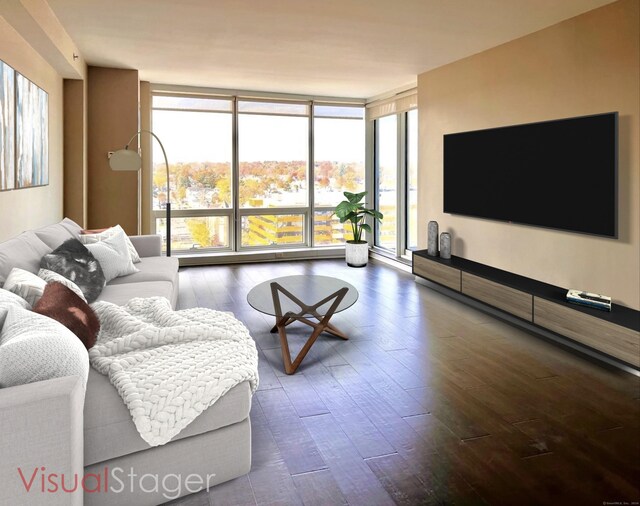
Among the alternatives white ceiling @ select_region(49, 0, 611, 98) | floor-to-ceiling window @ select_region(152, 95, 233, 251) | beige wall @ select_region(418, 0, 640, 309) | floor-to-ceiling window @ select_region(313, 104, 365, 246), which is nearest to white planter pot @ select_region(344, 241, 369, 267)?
floor-to-ceiling window @ select_region(313, 104, 365, 246)

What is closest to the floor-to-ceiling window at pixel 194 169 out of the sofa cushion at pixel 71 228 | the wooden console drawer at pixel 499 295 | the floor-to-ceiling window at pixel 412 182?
the floor-to-ceiling window at pixel 412 182

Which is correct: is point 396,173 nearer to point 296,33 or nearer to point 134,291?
point 296,33

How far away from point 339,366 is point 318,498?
1388 millimetres

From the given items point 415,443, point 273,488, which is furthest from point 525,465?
point 273,488

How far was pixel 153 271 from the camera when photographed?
4.19 metres

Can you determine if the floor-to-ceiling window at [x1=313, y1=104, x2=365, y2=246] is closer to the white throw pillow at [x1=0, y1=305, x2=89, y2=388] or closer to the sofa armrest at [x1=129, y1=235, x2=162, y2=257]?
the sofa armrest at [x1=129, y1=235, x2=162, y2=257]

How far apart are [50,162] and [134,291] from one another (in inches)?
82.9

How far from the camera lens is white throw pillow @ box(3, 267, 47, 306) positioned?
7.57 feet

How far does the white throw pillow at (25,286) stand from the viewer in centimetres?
231

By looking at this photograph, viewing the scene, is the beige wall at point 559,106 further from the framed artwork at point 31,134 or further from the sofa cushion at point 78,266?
the framed artwork at point 31,134

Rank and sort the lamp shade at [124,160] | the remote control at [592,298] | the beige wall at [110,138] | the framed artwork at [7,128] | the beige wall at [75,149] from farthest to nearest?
the beige wall at [110,138] → the beige wall at [75,149] → the lamp shade at [124,160] → the remote control at [592,298] → the framed artwork at [7,128]

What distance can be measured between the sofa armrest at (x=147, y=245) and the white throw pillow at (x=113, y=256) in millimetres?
716

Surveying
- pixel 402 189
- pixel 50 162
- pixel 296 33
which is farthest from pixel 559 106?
pixel 50 162

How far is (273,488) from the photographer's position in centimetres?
201
